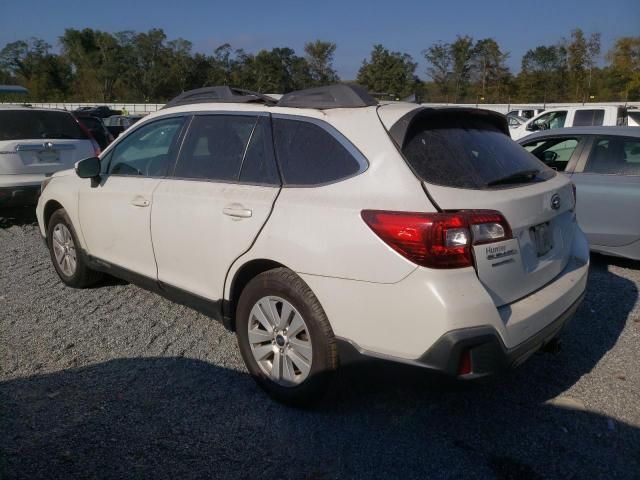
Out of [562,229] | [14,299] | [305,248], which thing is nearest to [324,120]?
[305,248]

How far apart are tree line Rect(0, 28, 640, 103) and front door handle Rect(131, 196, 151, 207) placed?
43.9 meters

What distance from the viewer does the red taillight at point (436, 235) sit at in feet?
7.70

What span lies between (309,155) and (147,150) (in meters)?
1.81

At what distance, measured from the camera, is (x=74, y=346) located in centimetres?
379

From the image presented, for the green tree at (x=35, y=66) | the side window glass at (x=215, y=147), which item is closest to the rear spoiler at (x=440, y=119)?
the side window glass at (x=215, y=147)

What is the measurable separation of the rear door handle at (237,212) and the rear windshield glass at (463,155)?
951 millimetres

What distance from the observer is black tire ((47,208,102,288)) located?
470cm

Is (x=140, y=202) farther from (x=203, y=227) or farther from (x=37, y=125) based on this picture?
(x=37, y=125)

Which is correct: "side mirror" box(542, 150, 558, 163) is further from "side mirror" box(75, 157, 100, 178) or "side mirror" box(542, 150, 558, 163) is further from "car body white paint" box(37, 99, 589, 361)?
"side mirror" box(75, 157, 100, 178)

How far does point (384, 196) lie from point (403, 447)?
4.17ft

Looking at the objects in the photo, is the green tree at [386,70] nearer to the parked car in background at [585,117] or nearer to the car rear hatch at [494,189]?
the parked car in background at [585,117]

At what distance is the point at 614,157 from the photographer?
5.49 meters

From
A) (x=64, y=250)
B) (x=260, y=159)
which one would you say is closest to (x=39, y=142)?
(x=64, y=250)

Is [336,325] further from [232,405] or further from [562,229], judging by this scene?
[562,229]
